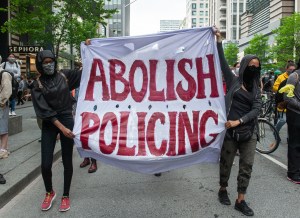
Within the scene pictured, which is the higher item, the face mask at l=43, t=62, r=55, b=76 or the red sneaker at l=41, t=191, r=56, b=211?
the face mask at l=43, t=62, r=55, b=76

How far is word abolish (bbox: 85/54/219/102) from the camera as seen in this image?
452 centimetres

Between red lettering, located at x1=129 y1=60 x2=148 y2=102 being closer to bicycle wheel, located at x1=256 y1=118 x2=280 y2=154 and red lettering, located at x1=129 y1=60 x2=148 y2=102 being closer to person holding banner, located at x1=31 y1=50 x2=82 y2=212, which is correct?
person holding banner, located at x1=31 y1=50 x2=82 y2=212

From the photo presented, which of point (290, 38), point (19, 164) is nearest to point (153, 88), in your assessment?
point (19, 164)

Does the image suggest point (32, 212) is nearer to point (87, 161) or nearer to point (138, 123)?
point (138, 123)

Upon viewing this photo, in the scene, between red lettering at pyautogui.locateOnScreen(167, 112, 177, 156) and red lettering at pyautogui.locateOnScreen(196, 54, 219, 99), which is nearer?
red lettering at pyautogui.locateOnScreen(167, 112, 177, 156)

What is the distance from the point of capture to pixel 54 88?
432cm

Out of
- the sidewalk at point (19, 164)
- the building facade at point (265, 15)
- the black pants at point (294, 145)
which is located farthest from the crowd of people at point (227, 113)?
the building facade at point (265, 15)

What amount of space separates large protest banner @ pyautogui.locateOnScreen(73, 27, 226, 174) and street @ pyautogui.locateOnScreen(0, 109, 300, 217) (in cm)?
55

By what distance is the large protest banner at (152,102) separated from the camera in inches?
171

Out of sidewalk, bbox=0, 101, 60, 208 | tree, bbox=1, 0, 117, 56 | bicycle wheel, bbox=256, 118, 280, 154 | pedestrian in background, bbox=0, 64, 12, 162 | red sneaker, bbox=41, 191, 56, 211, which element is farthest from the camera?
tree, bbox=1, 0, 117, 56

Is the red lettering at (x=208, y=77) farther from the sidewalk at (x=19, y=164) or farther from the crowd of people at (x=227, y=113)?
the sidewalk at (x=19, y=164)

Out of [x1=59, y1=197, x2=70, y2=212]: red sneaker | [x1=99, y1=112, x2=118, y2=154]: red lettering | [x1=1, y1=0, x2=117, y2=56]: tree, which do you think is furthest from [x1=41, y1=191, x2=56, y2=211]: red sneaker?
[x1=1, y1=0, x2=117, y2=56]: tree

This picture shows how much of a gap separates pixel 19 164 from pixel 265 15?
82.6m

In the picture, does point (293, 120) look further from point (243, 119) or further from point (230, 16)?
point (230, 16)
